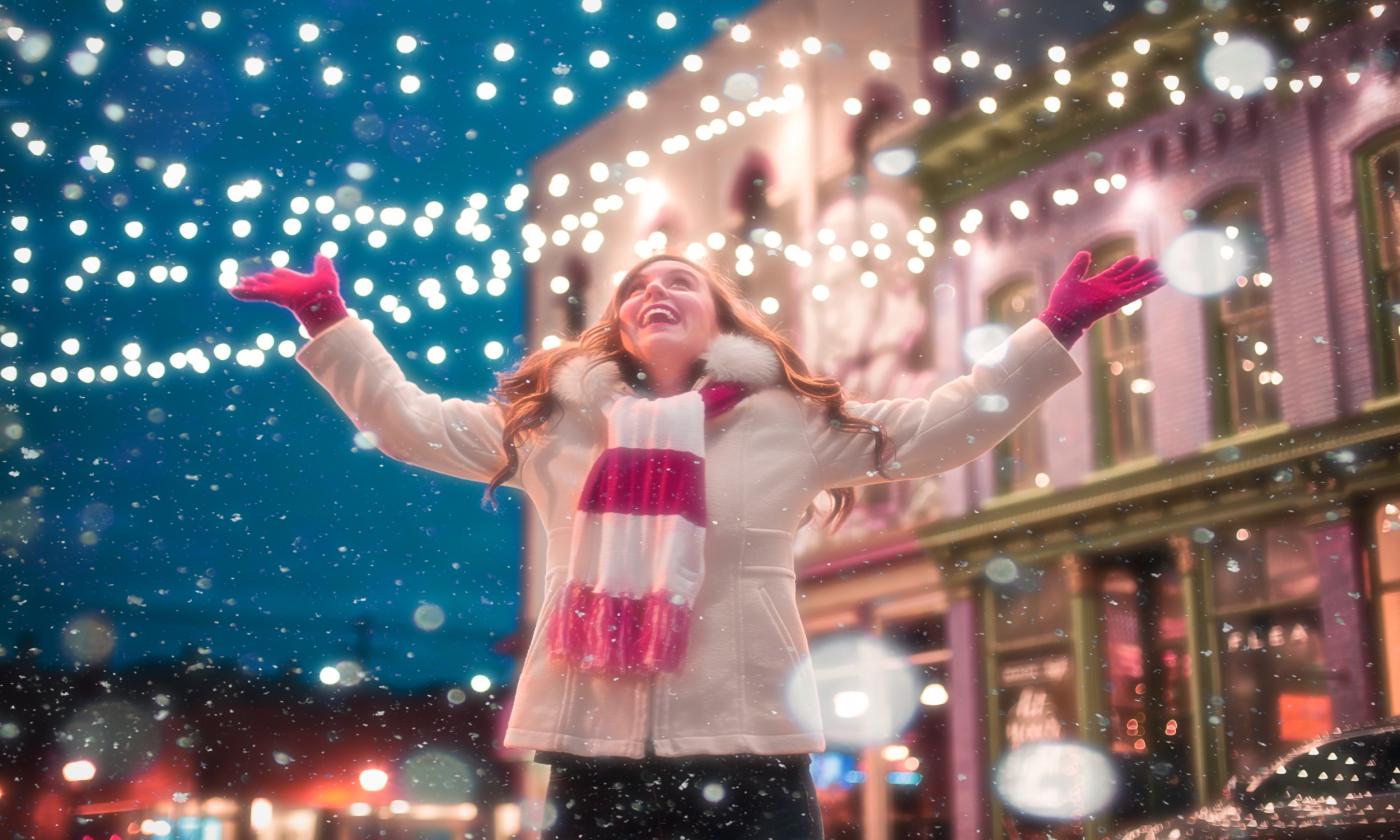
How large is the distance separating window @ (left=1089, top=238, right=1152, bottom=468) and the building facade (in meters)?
0.03

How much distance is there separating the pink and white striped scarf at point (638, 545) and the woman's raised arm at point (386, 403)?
1.04ft

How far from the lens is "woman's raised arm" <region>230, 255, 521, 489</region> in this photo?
327 cm

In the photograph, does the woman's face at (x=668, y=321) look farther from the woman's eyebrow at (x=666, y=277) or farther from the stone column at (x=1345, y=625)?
the stone column at (x=1345, y=625)

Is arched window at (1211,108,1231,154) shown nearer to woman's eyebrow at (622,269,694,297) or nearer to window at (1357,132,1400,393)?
window at (1357,132,1400,393)

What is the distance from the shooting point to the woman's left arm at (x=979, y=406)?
3211 mm

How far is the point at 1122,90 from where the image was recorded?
12438mm

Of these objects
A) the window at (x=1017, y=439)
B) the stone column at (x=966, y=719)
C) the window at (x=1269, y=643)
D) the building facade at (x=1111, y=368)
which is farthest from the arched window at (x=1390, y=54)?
the stone column at (x=966, y=719)

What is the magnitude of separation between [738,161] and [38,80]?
11365 mm

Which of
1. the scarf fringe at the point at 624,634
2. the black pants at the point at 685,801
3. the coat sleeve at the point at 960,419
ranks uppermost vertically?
the coat sleeve at the point at 960,419

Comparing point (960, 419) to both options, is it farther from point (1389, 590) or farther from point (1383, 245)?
point (1383, 245)

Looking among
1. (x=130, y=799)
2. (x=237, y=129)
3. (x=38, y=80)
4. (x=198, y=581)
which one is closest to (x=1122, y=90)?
(x=237, y=129)

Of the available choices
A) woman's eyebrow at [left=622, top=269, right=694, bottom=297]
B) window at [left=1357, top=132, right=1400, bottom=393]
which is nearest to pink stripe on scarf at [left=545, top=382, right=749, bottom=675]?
woman's eyebrow at [left=622, top=269, right=694, bottom=297]

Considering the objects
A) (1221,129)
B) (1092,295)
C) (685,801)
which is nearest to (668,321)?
(1092,295)

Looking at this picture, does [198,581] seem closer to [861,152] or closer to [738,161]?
[738,161]
